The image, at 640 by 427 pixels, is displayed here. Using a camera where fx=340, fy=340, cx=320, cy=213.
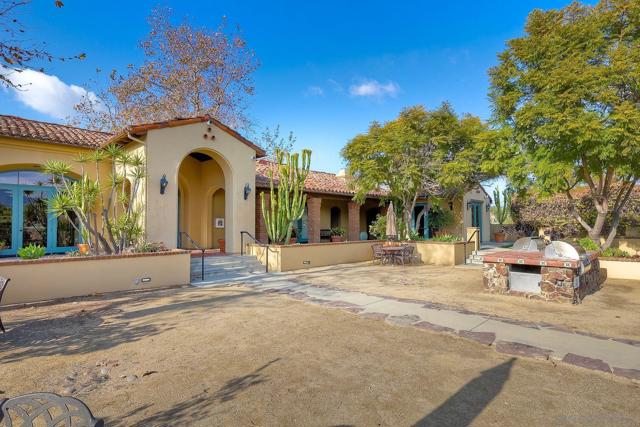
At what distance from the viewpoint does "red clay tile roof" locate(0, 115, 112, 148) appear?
11500 millimetres

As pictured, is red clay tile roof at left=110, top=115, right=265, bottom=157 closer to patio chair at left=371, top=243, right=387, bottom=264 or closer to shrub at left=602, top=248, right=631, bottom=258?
patio chair at left=371, top=243, right=387, bottom=264

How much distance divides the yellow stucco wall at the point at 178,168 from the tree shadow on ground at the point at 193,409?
9376mm

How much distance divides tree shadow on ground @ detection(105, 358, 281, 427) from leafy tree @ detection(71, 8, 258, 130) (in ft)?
68.9

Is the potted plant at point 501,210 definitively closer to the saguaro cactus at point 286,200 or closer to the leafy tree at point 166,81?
the saguaro cactus at point 286,200

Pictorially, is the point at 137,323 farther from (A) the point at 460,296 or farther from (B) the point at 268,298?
(A) the point at 460,296

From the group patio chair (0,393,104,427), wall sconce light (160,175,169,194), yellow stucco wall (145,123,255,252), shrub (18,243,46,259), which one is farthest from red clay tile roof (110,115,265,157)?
patio chair (0,393,104,427)

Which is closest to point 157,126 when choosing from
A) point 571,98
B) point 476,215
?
point 571,98

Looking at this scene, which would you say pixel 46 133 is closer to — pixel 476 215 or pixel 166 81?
pixel 166 81

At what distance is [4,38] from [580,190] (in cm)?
2288

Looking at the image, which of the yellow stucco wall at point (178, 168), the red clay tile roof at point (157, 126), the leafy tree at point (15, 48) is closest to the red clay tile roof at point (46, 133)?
the red clay tile roof at point (157, 126)

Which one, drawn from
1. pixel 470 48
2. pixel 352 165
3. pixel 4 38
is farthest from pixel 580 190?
pixel 4 38

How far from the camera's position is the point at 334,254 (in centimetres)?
1480

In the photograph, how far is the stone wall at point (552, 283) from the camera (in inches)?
310

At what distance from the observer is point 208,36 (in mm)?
22141
